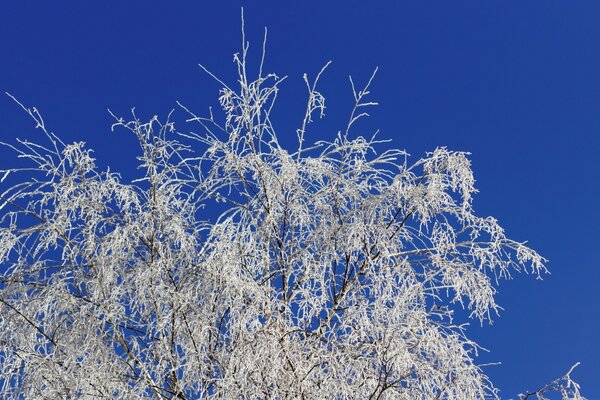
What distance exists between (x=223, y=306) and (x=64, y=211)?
1.20m

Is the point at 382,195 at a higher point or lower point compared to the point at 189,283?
higher

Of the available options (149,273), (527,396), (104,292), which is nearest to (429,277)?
(527,396)

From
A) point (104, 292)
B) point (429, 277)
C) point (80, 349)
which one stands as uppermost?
point (429, 277)

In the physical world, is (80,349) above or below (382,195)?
below

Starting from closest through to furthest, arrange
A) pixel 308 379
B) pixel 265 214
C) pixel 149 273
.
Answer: pixel 308 379
pixel 149 273
pixel 265 214

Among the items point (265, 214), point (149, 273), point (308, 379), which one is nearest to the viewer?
point (308, 379)

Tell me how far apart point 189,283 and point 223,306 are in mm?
387

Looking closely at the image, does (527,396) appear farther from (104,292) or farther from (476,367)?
(104,292)

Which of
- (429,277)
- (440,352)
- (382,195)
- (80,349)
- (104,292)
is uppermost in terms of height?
(382,195)

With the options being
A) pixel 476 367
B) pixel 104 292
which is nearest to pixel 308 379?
pixel 476 367

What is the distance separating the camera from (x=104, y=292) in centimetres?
491

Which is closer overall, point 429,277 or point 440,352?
point 440,352

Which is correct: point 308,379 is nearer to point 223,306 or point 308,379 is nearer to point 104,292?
point 223,306

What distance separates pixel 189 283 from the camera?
502cm
